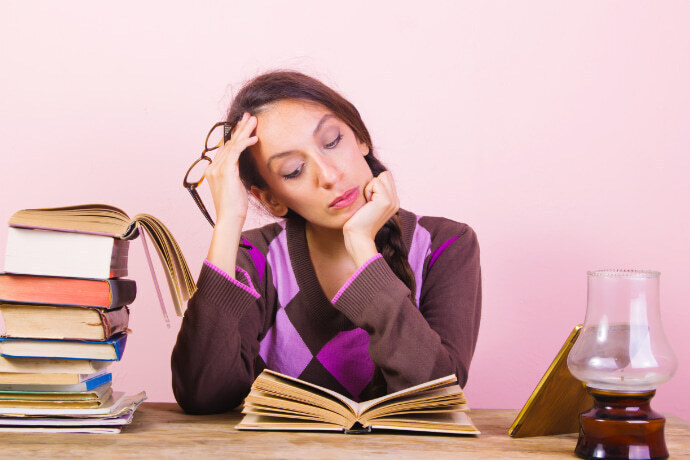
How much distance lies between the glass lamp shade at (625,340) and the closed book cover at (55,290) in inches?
28.8

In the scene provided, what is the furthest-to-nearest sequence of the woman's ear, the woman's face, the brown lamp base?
the woman's ear → the woman's face → the brown lamp base

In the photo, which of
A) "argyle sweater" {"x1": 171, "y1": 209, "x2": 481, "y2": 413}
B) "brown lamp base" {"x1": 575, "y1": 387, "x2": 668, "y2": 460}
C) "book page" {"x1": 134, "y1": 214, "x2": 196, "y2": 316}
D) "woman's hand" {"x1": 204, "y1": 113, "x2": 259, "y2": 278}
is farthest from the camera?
"woman's hand" {"x1": 204, "y1": 113, "x2": 259, "y2": 278}

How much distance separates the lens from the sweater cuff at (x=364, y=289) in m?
1.32

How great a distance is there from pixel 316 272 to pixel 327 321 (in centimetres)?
13

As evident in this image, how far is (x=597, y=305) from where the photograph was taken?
102 cm

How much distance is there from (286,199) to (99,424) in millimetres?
676

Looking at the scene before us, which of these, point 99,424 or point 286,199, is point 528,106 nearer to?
point 286,199

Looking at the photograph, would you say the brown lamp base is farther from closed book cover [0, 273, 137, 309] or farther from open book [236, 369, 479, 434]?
closed book cover [0, 273, 137, 309]

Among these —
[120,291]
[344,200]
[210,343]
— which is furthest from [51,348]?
[344,200]

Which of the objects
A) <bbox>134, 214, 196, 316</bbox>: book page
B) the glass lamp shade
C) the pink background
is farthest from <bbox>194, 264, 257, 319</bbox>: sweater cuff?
the pink background

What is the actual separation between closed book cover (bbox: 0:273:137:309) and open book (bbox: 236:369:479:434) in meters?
0.29

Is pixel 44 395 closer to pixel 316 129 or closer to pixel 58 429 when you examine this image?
pixel 58 429

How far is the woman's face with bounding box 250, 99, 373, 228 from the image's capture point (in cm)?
155

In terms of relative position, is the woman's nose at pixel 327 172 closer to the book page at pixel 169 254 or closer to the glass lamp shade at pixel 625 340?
the book page at pixel 169 254
